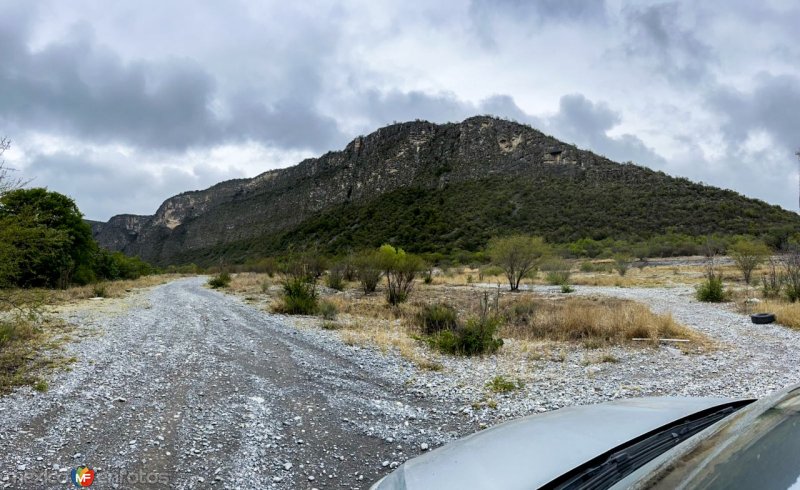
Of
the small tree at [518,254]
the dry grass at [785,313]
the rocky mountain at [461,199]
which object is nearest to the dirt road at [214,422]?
the dry grass at [785,313]

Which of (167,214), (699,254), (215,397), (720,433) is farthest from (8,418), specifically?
(167,214)

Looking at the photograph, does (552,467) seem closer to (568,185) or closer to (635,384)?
(635,384)

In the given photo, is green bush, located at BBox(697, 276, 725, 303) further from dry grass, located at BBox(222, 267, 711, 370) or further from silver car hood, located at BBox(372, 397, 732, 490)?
silver car hood, located at BBox(372, 397, 732, 490)

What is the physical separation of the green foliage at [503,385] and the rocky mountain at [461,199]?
1423 inches

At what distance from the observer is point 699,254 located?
41.3 m

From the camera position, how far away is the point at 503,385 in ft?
21.1

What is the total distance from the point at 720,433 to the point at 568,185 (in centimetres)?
6135

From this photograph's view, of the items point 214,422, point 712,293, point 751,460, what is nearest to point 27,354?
point 214,422

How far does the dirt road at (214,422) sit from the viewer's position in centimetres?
384

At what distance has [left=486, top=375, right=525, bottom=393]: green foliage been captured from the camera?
6332 millimetres

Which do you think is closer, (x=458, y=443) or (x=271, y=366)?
(x=458, y=443)

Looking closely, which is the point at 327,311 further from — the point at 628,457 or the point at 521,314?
the point at 628,457

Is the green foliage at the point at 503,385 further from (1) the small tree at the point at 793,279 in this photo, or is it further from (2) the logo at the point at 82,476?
(1) the small tree at the point at 793,279

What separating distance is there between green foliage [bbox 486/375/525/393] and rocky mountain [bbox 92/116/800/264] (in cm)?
3615
